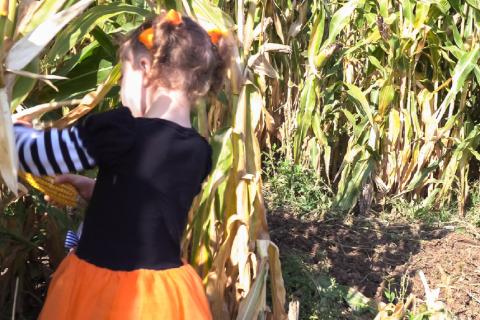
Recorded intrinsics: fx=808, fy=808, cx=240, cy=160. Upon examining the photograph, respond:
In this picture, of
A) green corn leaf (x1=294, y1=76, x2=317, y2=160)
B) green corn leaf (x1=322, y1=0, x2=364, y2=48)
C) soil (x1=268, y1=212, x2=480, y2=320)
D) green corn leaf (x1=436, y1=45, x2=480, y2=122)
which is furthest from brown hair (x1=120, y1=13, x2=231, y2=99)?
green corn leaf (x1=436, y1=45, x2=480, y2=122)

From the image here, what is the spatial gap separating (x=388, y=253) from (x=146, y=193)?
6.69ft

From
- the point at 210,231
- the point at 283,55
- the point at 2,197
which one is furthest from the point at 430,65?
the point at 2,197

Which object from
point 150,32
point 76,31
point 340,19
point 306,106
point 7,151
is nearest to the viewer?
point 7,151

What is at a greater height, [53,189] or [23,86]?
[23,86]

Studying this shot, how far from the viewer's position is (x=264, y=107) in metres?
2.81

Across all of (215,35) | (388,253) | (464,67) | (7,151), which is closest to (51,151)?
(7,151)

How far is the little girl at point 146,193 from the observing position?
4.46 ft

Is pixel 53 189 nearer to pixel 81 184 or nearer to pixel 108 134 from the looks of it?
pixel 81 184

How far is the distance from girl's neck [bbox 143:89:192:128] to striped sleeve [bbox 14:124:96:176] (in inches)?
6.7

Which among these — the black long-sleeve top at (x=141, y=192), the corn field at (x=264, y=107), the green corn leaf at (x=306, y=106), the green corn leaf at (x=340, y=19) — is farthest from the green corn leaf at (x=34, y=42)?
the green corn leaf at (x=306, y=106)

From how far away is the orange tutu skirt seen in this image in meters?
1.36

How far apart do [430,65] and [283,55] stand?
758 mm

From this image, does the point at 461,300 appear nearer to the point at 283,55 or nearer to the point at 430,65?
the point at 430,65

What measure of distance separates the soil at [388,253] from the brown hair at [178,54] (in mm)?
1528
